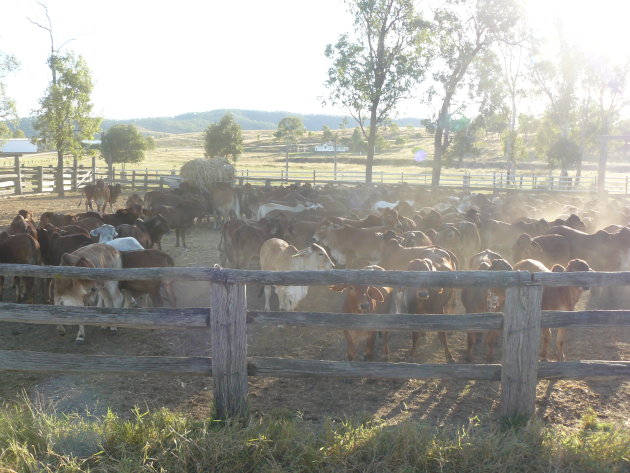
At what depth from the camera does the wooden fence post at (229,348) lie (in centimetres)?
499

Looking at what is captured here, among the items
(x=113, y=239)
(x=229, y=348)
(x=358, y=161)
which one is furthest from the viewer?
(x=358, y=161)

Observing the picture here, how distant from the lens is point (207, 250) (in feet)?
58.0

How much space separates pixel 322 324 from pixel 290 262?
6116 mm

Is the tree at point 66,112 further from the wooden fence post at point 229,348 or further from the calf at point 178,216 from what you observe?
the wooden fence post at point 229,348

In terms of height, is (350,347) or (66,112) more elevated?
(66,112)

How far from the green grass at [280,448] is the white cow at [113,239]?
270 inches

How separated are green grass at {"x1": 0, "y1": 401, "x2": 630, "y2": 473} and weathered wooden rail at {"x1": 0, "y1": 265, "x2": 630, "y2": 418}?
17.9 inches

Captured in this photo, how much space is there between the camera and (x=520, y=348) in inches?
199

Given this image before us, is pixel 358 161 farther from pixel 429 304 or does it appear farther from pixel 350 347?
pixel 350 347

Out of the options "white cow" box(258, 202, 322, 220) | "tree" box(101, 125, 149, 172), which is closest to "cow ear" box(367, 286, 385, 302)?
"white cow" box(258, 202, 322, 220)

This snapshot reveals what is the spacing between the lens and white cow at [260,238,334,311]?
10391 millimetres

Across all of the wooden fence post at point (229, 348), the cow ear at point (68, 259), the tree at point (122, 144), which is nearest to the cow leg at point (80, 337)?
the cow ear at point (68, 259)

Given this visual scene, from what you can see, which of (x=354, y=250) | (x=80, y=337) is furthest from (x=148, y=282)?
(x=354, y=250)

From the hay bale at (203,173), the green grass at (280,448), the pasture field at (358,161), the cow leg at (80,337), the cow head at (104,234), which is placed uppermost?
the pasture field at (358,161)
